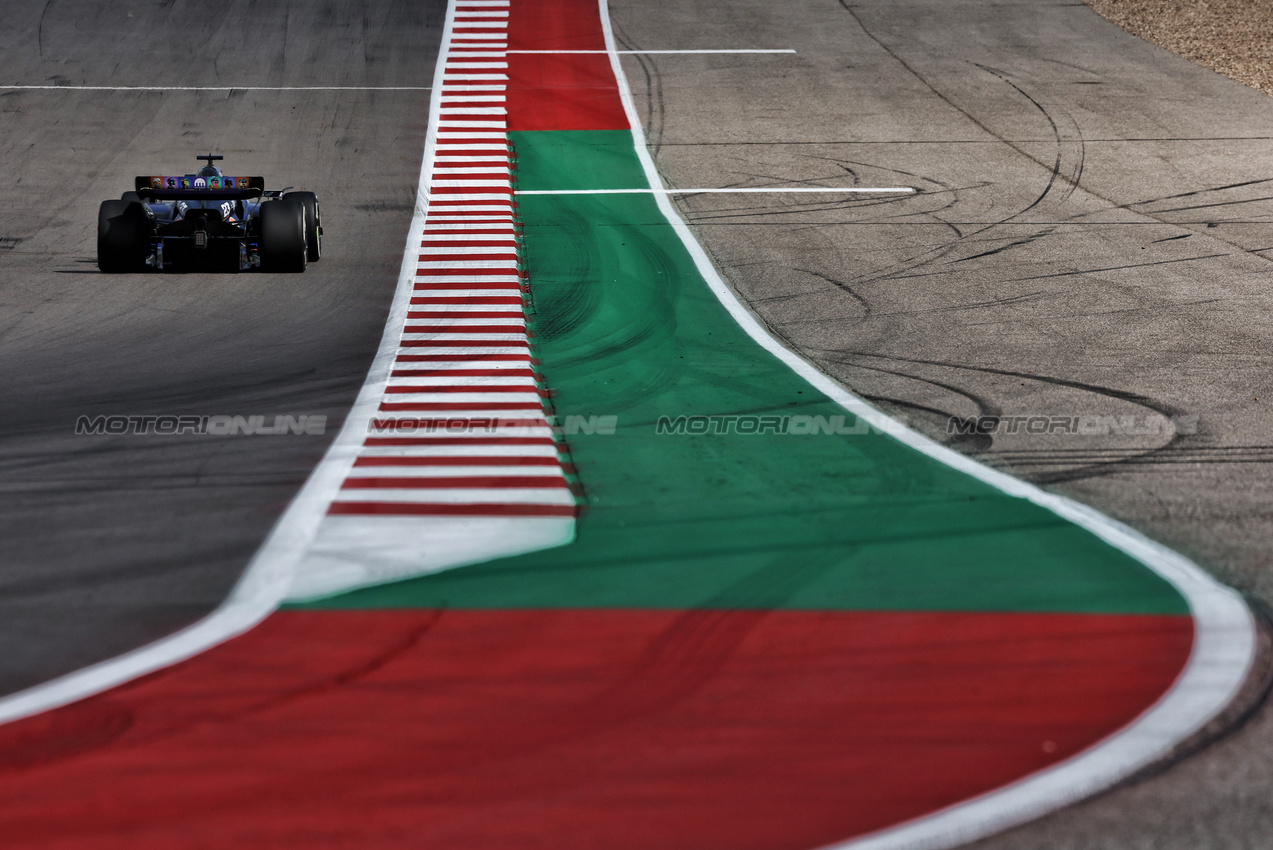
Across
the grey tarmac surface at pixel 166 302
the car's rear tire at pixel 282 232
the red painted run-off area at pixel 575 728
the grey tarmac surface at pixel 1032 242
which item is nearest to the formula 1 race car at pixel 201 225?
the car's rear tire at pixel 282 232

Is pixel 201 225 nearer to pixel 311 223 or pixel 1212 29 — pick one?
pixel 311 223

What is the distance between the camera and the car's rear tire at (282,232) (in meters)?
11.9

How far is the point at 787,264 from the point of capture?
40.7ft

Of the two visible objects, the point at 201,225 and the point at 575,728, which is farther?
the point at 201,225

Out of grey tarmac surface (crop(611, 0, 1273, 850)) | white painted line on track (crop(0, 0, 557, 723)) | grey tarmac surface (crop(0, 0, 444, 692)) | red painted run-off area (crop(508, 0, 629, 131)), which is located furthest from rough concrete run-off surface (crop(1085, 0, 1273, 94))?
white painted line on track (crop(0, 0, 557, 723))

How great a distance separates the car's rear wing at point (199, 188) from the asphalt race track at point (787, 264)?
773mm

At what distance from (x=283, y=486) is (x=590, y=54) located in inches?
639

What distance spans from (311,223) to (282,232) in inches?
21.8

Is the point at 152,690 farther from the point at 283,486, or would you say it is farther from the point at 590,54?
the point at 590,54

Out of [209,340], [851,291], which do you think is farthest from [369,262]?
[851,291]

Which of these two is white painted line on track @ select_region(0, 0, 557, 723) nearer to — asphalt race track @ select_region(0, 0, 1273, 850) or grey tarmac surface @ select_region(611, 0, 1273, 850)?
asphalt race track @ select_region(0, 0, 1273, 850)

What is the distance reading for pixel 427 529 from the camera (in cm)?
663

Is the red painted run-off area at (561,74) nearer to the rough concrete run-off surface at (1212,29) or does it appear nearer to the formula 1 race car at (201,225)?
the formula 1 race car at (201,225)

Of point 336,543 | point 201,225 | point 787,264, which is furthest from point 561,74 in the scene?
point 336,543
